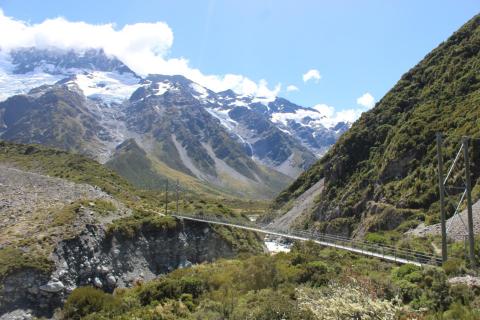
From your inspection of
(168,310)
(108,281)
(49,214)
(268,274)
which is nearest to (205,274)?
(268,274)

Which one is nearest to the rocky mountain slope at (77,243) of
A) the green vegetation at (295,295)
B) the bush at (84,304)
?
the bush at (84,304)

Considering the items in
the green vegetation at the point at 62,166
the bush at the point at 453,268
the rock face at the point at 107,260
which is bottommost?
the rock face at the point at 107,260

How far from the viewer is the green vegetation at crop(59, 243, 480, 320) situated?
55.9 ft

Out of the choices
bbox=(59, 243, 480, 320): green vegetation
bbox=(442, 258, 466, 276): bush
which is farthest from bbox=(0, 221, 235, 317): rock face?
bbox=(442, 258, 466, 276): bush

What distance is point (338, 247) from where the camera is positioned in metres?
40.0

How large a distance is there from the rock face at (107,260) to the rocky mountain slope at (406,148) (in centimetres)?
→ 1829

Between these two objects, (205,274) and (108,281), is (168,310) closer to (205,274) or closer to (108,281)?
(205,274)

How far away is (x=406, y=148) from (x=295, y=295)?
4464 cm

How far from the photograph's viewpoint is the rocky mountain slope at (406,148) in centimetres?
5219

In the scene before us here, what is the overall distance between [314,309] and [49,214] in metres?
42.6

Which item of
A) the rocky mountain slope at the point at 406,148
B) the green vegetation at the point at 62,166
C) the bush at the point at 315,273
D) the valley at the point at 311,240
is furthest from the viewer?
the green vegetation at the point at 62,166

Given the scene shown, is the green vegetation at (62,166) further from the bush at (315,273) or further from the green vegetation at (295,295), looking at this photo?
the bush at (315,273)

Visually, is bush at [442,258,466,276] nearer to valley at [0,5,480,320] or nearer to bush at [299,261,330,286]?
valley at [0,5,480,320]

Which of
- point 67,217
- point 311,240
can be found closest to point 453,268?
point 311,240
